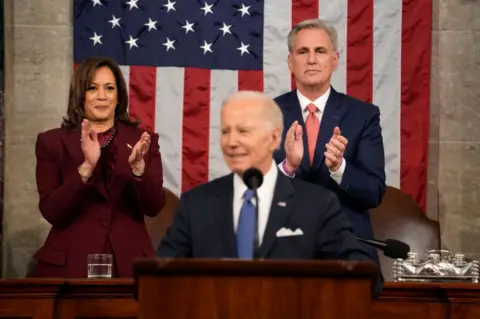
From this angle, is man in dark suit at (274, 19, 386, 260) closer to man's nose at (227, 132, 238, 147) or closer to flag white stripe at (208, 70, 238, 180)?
man's nose at (227, 132, 238, 147)

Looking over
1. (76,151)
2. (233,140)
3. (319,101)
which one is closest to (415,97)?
(319,101)

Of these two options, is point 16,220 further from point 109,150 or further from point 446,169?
point 446,169

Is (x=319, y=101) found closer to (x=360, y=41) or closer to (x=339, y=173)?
(x=339, y=173)

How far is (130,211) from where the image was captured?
17.4 ft

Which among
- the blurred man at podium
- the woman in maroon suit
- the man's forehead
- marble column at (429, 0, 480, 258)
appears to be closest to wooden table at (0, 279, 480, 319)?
the woman in maroon suit

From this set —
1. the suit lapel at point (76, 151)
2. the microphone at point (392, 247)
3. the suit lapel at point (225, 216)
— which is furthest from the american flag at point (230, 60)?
the suit lapel at point (225, 216)

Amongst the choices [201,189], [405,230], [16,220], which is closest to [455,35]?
[405,230]

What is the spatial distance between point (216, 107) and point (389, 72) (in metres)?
1.23

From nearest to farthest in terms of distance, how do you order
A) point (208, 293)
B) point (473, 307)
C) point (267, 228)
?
point (208, 293) < point (267, 228) < point (473, 307)

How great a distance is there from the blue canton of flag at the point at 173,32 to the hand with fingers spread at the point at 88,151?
7.91 ft

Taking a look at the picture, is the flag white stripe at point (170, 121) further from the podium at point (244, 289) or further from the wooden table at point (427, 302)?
the podium at point (244, 289)

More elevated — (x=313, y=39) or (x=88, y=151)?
(x=313, y=39)

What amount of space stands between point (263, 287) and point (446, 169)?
4749mm

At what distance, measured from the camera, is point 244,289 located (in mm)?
3227
